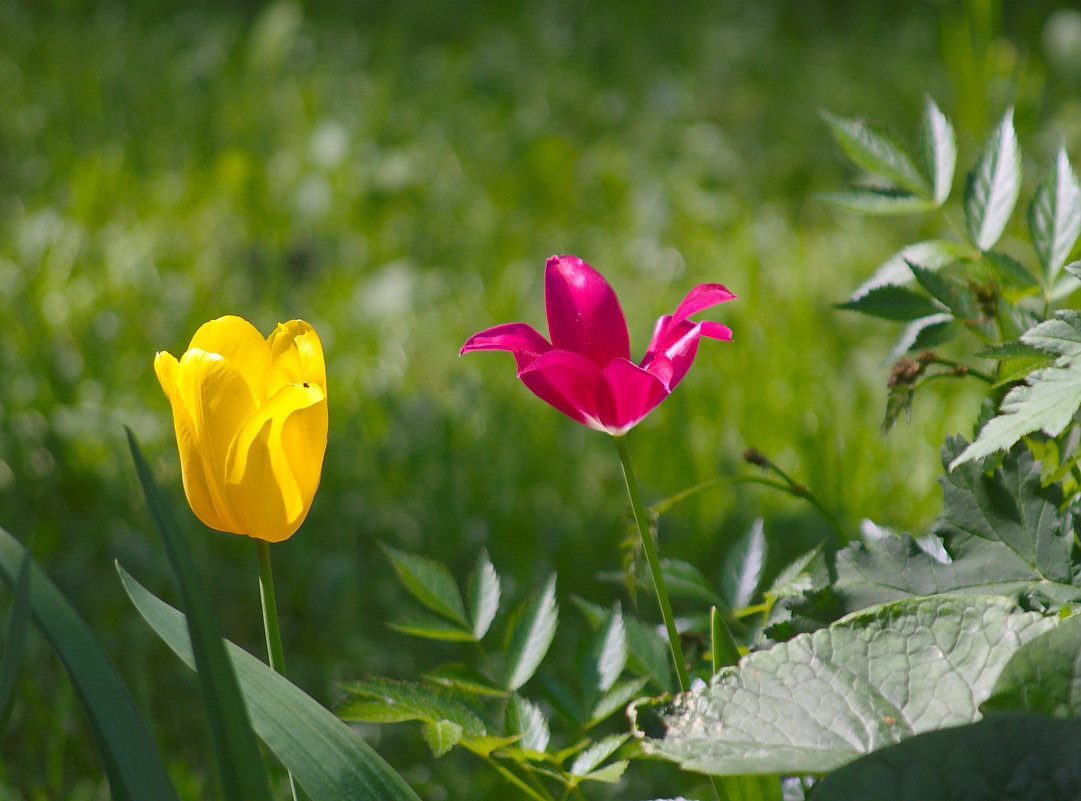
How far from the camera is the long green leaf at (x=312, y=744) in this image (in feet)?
2.38

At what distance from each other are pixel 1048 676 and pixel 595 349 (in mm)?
379

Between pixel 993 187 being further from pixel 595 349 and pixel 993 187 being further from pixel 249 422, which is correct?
pixel 249 422

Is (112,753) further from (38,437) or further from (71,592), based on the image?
(38,437)

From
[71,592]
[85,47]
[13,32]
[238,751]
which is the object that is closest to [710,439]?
[71,592]

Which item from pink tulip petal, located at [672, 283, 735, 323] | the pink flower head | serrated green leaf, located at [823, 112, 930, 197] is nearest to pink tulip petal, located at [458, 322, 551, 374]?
the pink flower head

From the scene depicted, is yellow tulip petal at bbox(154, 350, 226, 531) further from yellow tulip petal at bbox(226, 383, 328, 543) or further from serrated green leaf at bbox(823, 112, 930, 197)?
serrated green leaf at bbox(823, 112, 930, 197)

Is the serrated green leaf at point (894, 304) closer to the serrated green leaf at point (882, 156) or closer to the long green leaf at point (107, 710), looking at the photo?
the serrated green leaf at point (882, 156)

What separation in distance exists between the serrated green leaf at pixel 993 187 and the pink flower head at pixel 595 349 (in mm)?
299

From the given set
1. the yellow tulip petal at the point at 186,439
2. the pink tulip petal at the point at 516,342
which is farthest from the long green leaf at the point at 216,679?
the pink tulip petal at the point at 516,342

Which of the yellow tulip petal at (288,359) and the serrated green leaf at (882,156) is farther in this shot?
the serrated green leaf at (882,156)

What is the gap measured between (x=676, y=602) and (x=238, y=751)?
1.36 m

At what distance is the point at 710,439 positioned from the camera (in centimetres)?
223

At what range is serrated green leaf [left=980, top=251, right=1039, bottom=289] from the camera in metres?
0.92

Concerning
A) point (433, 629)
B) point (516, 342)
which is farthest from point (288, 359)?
point (433, 629)
